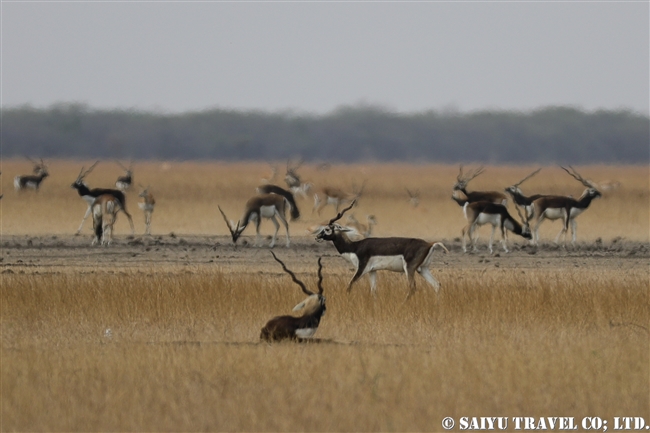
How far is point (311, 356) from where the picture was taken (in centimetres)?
814

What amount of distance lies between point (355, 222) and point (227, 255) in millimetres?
2739

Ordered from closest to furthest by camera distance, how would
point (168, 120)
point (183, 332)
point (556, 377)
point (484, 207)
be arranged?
point (556, 377) → point (183, 332) → point (484, 207) → point (168, 120)

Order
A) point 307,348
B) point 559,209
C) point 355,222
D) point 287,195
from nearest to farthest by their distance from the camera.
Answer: point 307,348 < point 355,222 < point 559,209 < point 287,195

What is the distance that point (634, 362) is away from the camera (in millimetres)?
8156

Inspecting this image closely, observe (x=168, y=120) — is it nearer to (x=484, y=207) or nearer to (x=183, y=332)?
(x=484, y=207)

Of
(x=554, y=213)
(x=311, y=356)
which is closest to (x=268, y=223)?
(x=554, y=213)

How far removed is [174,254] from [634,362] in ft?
34.1

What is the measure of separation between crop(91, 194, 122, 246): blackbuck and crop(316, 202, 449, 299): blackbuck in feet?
27.3

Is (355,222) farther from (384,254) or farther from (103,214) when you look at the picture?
(384,254)

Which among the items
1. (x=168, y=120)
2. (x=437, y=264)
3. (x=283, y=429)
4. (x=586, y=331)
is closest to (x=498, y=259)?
(x=437, y=264)

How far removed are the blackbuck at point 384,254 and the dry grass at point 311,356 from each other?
268 millimetres

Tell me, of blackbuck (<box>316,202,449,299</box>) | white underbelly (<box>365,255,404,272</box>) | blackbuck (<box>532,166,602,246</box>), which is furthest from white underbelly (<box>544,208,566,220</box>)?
white underbelly (<box>365,255,404,272</box>)

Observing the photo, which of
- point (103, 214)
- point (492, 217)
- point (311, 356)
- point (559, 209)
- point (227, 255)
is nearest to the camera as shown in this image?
point (311, 356)

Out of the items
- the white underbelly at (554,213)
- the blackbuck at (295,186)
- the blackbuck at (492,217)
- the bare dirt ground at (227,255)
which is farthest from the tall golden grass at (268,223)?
the blackbuck at (492,217)
